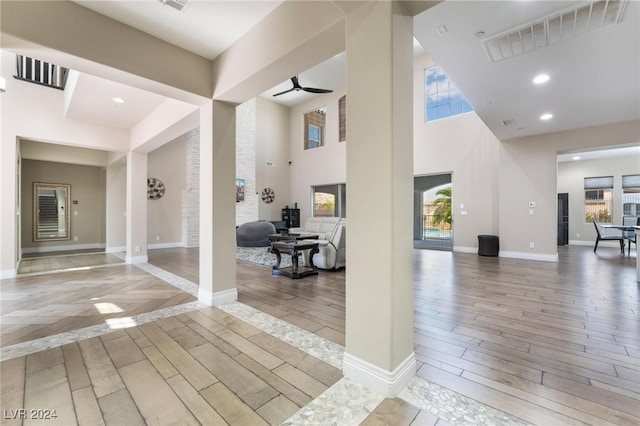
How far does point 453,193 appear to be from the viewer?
296 inches

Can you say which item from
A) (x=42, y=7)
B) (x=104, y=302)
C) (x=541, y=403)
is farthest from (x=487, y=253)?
(x=42, y=7)

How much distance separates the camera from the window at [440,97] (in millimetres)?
7415

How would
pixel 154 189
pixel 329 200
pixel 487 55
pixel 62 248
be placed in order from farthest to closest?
pixel 329 200, pixel 154 189, pixel 62 248, pixel 487 55

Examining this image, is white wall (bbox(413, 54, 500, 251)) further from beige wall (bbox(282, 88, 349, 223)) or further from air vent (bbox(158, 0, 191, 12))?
air vent (bbox(158, 0, 191, 12))

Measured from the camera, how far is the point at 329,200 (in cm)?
1060

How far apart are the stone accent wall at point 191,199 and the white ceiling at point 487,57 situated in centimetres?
388

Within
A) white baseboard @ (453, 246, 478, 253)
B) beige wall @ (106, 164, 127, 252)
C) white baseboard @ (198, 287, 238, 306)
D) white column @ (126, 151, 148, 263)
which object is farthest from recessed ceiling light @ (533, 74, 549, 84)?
beige wall @ (106, 164, 127, 252)

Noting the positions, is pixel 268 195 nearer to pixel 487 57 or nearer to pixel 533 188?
pixel 533 188

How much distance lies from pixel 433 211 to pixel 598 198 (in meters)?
4.99

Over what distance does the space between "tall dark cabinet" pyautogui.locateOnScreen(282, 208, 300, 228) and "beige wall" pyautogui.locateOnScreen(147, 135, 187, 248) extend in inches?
149

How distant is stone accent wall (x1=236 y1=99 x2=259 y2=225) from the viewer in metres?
9.82

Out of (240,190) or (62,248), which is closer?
(62,248)

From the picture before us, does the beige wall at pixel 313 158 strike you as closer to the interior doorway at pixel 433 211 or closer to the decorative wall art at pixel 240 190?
the decorative wall art at pixel 240 190

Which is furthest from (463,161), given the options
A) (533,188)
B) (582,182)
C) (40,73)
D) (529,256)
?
(40,73)
